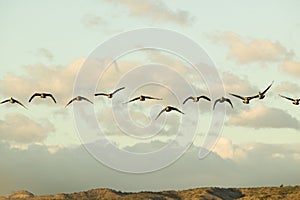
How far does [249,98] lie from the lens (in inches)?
5876

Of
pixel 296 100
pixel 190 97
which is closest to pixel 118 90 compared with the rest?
pixel 190 97

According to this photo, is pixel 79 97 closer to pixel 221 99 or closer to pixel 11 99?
pixel 11 99

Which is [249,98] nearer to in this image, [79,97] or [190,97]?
[190,97]

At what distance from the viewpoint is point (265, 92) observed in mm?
145125

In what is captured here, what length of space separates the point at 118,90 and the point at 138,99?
1204 centimetres

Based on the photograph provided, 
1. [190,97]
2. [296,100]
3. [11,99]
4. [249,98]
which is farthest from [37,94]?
[296,100]

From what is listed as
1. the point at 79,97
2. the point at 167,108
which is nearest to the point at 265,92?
the point at 167,108

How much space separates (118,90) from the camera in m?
145

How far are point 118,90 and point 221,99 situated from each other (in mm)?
22646

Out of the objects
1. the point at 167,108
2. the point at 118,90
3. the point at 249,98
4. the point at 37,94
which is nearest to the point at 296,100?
the point at 249,98

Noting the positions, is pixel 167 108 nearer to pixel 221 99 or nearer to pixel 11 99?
pixel 221 99

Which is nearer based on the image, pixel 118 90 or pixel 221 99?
pixel 118 90

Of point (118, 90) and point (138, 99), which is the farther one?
point (138, 99)

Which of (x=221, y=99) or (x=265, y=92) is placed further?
(x=221, y=99)
